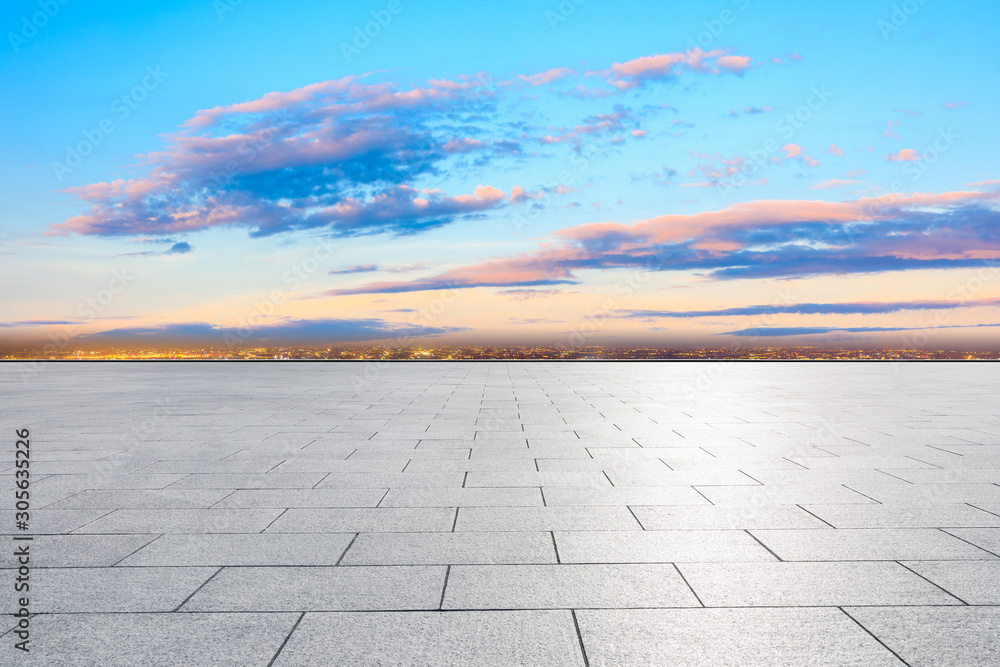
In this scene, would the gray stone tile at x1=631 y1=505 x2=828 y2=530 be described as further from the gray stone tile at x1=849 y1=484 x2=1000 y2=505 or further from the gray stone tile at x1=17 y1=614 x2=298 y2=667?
the gray stone tile at x1=17 y1=614 x2=298 y2=667

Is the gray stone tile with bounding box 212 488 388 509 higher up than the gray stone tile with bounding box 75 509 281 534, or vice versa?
the gray stone tile with bounding box 212 488 388 509

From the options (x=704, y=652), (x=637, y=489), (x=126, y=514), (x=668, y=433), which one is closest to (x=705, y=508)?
(x=637, y=489)

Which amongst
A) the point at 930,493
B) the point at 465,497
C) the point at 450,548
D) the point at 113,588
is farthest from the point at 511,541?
the point at 930,493

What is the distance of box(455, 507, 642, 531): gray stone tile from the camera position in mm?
5371

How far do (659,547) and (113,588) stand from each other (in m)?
3.81

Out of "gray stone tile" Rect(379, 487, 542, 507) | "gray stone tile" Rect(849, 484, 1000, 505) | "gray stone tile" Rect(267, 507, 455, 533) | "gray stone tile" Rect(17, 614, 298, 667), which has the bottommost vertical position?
"gray stone tile" Rect(17, 614, 298, 667)

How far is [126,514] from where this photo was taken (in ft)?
19.0

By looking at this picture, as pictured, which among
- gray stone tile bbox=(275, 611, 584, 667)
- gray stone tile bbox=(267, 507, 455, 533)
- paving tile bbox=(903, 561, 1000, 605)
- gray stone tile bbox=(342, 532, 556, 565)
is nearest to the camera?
gray stone tile bbox=(275, 611, 584, 667)

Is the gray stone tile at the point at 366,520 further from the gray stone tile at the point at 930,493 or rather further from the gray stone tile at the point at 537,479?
the gray stone tile at the point at 930,493

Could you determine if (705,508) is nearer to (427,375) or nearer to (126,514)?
(126,514)

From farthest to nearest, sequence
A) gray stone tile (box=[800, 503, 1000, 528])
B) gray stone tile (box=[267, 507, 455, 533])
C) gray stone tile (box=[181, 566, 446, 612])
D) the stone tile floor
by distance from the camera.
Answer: gray stone tile (box=[800, 503, 1000, 528])
gray stone tile (box=[267, 507, 455, 533])
gray stone tile (box=[181, 566, 446, 612])
the stone tile floor

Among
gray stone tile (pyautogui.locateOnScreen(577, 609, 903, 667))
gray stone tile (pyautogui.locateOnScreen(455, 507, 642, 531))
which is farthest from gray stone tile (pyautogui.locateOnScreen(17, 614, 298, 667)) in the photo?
gray stone tile (pyautogui.locateOnScreen(455, 507, 642, 531))

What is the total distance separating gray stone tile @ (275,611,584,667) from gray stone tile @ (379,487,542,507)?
2.30 meters

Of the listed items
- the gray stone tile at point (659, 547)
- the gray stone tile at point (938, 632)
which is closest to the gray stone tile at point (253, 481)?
the gray stone tile at point (659, 547)
